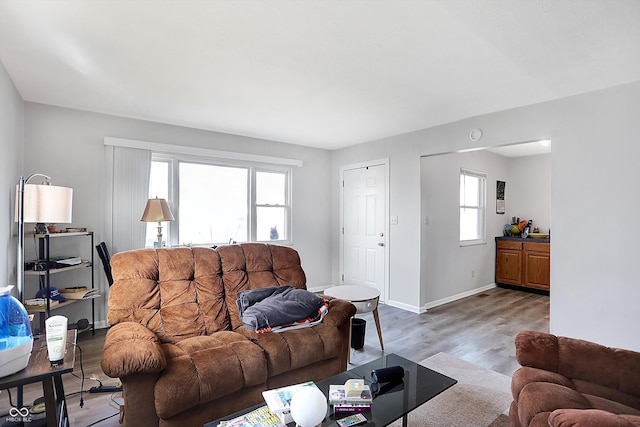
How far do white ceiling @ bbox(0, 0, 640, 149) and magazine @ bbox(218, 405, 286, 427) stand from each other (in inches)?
77.1

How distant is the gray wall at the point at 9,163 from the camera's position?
2379 mm

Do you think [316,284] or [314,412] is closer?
[314,412]

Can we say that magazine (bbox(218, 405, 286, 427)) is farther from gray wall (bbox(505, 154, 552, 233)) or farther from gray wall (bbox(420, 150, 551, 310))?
gray wall (bbox(505, 154, 552, 233))

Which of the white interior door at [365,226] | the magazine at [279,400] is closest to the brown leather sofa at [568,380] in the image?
the magazine at [279,400]

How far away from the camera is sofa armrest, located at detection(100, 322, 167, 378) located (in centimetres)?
152

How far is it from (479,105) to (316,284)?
3.48m

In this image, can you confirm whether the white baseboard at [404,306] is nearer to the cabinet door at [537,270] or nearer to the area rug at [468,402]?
the area rug at [468,402]

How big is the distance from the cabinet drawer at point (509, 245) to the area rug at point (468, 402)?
347cm

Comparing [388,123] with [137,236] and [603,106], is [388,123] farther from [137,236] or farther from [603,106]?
[137,236]

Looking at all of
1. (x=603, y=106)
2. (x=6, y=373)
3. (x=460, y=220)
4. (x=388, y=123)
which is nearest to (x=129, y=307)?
(x=6, y=373)

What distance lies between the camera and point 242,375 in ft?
5.98

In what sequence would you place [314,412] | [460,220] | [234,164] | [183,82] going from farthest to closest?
[460,220] < [234,164] < [183,82] < [314,412]

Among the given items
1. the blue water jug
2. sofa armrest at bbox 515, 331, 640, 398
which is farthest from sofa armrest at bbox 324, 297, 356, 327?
the blue water jug

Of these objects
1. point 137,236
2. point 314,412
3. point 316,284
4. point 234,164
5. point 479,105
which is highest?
point 479,105
